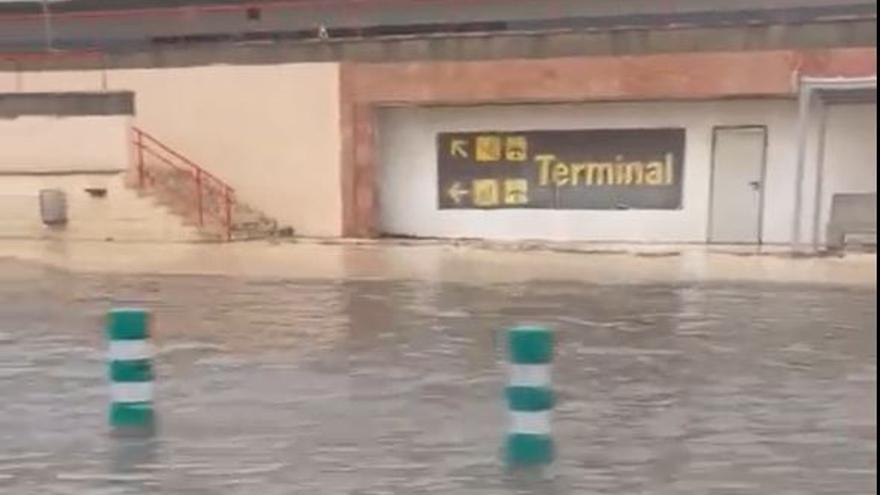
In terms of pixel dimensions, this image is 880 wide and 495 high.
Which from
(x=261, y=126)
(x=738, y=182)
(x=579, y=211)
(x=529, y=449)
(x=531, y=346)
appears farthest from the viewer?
Result: (x=261, y=126)

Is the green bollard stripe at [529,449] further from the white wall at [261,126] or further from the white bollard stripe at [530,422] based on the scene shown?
the white wall at [261,126]

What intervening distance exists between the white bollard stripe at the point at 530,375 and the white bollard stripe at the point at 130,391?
2.60 meters

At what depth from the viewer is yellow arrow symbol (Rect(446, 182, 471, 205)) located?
24.0 meters

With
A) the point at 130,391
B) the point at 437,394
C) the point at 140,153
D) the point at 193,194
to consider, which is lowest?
the point at 437,394

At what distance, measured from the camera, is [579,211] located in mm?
23312

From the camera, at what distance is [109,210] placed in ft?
78.3

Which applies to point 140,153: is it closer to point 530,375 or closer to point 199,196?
point 199,196

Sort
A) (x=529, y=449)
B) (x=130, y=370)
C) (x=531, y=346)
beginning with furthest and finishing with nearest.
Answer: (x=130, y=370)
(x=529, y=449)
(x=531, y=346)

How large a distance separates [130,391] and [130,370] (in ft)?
0.62

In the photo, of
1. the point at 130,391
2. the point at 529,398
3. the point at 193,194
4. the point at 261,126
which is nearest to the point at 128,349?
the point at 130,391

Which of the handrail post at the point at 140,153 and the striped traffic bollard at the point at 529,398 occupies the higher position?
the handrail post at the point at 140,153

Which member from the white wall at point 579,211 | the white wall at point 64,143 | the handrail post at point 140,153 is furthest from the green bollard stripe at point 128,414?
the white wall at point 64,143

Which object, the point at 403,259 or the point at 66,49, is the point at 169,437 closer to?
the point at 403,259

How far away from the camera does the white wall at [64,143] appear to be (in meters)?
24.2
